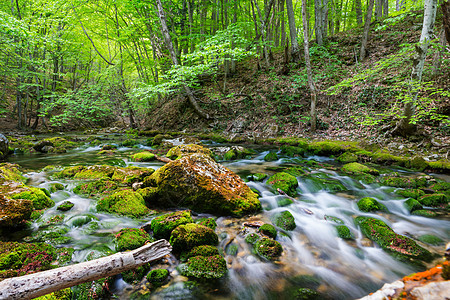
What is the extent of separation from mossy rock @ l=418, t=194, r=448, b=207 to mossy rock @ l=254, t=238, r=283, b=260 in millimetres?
3902

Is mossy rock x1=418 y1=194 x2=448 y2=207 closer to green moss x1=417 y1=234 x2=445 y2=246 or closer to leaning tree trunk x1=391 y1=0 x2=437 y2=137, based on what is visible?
green moss x1=417 y1=234 x2=445 y2=246

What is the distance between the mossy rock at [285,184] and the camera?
5.24 meters

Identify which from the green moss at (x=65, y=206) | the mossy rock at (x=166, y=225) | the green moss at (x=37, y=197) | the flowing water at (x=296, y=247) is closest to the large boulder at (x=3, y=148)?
the flowing water at (x=296, y=247)

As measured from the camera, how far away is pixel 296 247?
3.41 meters

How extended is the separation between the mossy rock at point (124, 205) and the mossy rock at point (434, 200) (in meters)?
6.18

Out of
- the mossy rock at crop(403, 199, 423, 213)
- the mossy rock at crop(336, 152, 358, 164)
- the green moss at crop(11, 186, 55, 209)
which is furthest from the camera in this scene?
the mossy rock at crop(336, 152, 358, 164)

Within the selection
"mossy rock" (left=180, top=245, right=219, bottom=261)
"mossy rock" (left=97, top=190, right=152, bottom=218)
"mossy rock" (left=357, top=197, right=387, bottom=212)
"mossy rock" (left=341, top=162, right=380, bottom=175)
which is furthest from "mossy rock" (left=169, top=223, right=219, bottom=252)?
"mossy rock" (left=341, top=162, right=380, bottom=175)

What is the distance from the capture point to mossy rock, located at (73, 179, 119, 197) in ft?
15.6

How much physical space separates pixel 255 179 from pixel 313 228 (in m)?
2.41

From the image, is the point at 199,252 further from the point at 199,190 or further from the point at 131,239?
the point at 199,190

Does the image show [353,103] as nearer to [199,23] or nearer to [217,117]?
[217,117]

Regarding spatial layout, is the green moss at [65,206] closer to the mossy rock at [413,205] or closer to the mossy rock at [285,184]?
the mossy rock at [285,184]

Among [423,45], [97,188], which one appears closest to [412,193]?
[423,45]

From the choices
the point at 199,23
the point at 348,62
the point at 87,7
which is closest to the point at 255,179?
the point at 348,62
